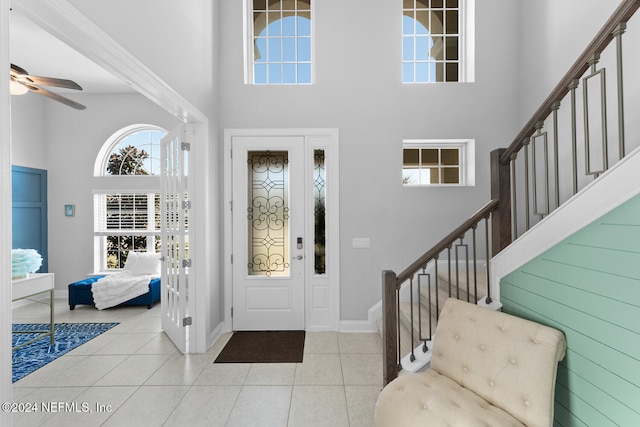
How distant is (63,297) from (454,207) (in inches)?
249

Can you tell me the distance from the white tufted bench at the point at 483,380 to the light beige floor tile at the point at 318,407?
508mm

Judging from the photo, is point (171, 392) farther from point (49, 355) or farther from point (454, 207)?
point (454, 207)

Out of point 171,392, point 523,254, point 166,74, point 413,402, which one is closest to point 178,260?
point 171,392

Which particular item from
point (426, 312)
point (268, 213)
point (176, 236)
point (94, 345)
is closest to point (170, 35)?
point (176, 236)

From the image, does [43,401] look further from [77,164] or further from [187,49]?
[77,164]

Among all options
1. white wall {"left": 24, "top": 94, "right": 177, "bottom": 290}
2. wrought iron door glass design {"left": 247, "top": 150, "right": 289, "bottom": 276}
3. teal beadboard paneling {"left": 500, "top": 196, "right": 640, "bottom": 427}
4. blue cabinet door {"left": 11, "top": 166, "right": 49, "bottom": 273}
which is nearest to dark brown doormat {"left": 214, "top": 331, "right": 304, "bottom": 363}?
wrought iron door glass design {"left": 247, "top": 150, "right": 289, "bottom": 276}

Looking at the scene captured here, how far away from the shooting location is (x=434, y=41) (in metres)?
3.96

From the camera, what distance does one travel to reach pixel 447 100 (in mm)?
3760

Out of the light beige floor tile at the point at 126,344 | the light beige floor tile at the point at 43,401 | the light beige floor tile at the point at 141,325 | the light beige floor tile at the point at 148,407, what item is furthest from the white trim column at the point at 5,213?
the light beige floor tile at the point at 141,325

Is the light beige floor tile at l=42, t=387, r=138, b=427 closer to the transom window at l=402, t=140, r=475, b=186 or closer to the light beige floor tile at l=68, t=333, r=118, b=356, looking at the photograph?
the light beige floor tile at l=68, t=333, r=118, b=356

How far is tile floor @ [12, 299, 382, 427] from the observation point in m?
2.25

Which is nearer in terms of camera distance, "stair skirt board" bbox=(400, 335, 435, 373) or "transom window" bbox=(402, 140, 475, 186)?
"stair skirt board" bbox=(400, 335, 435, 373)

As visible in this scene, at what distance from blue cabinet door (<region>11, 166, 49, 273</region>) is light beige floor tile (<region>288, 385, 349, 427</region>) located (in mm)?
5146

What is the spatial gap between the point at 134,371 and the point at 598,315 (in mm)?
3524
